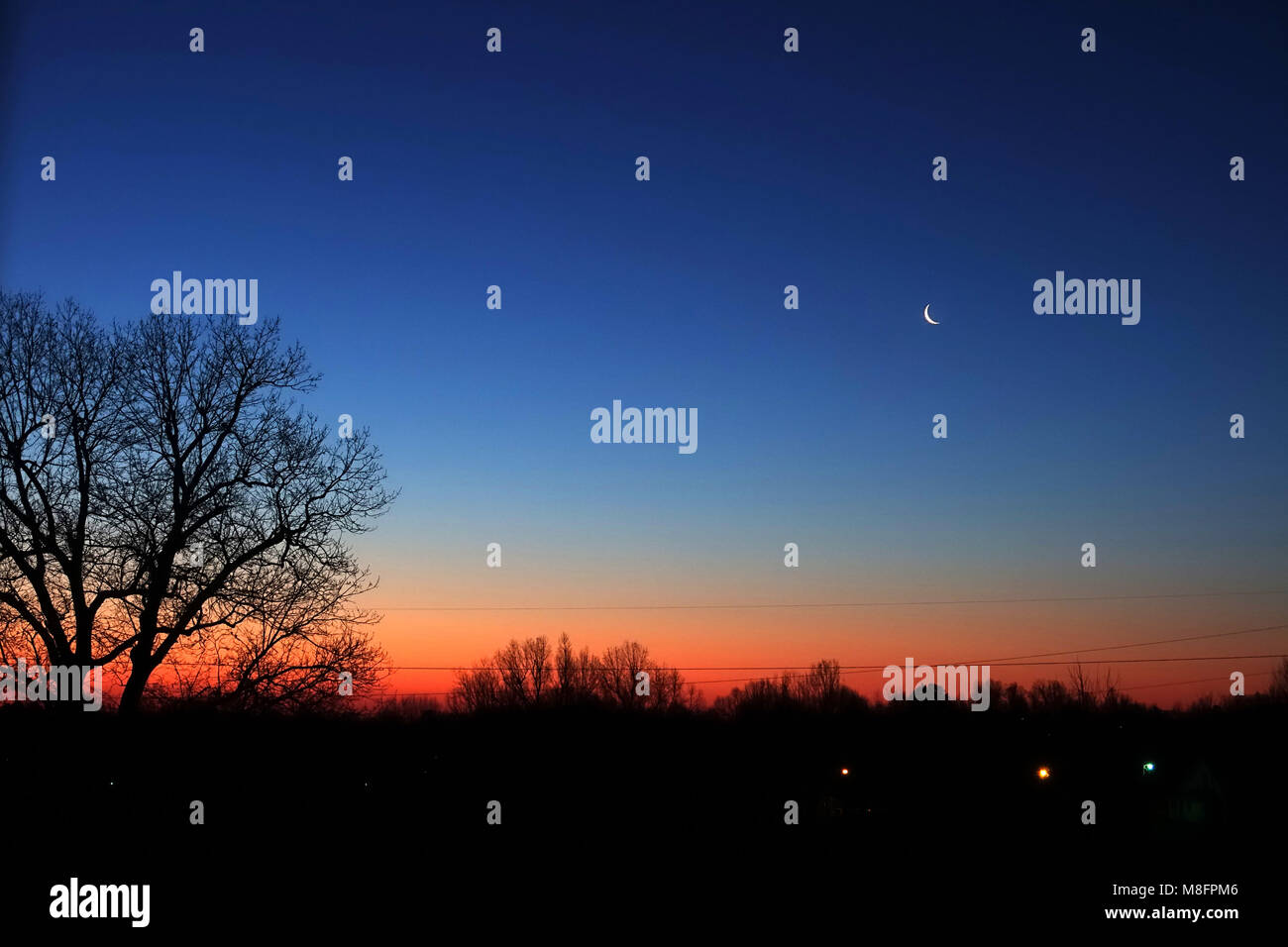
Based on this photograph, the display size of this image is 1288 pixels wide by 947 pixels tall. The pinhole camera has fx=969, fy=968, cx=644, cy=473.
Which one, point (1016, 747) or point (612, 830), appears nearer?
point (612, 830)

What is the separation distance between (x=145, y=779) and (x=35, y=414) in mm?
7159

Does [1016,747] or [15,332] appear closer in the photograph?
[15,332]

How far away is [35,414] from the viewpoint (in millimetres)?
18156
